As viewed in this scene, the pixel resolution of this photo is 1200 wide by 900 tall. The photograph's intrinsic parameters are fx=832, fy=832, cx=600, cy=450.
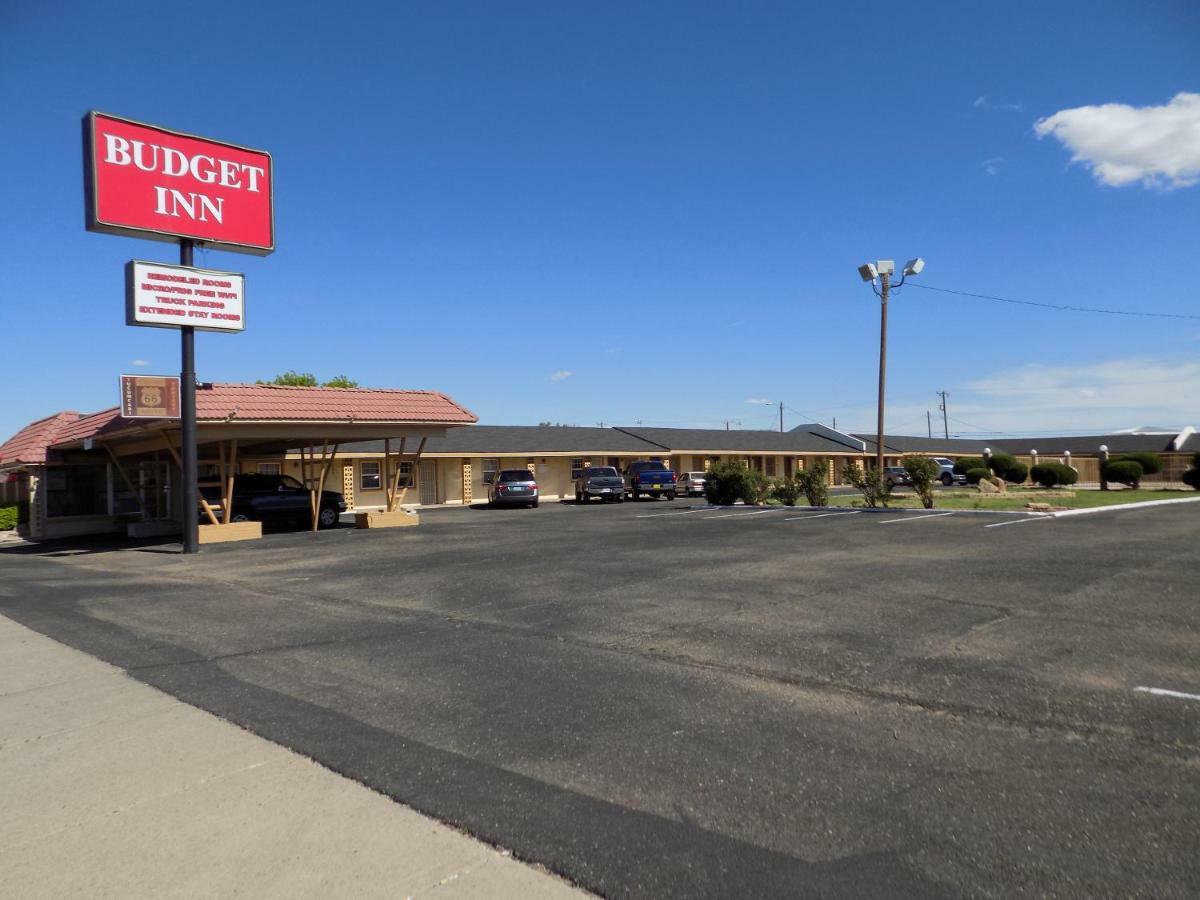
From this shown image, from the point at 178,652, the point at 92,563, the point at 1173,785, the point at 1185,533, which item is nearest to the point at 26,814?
the point at 178,652

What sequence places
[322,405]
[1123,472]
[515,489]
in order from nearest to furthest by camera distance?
1. [322,405]
2. [515,489]
3. [1123,472]

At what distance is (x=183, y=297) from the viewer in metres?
19.0

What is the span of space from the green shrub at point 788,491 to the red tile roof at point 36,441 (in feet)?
78.0

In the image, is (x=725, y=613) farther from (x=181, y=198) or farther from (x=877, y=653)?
(x=181, y=198)

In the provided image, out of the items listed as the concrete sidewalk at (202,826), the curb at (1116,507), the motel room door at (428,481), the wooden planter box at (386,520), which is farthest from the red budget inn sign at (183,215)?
the motel room door at (428,481)

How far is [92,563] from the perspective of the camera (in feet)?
58.0

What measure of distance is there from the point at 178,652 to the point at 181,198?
1480cm

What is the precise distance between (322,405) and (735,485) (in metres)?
13.6

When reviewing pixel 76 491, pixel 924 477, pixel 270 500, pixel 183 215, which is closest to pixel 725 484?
pixel 924 477

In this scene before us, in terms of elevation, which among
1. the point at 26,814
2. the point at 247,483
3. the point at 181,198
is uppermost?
the point at 181,198

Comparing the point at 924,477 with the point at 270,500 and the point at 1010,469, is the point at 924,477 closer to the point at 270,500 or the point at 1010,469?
the point at 1010,469

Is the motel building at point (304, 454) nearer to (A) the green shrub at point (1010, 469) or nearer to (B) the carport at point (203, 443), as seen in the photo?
(B) the carport at point (203, 443)

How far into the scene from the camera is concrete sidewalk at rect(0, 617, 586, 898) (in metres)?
3.40

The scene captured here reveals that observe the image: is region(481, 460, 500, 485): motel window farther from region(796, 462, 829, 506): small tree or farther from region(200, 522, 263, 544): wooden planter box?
region(200, 522, 263, 544): wooden planter box
